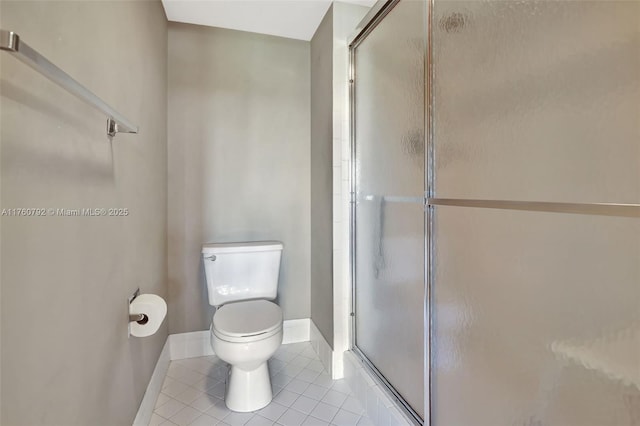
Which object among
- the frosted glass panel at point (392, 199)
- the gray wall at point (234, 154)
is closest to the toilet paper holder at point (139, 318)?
the gray wall at point (234, 154)

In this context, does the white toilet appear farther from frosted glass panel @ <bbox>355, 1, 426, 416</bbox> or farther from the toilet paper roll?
frosted glass panel @ <bbox>355, 1, 426, 416</bbox>

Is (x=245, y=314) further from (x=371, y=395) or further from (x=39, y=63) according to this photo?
(x=39, y=63)

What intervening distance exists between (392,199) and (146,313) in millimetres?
1121

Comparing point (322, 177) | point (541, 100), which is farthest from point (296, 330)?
point (541, 100)

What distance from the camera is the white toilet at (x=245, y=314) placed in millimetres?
1488

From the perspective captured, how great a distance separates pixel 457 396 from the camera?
1.03 metres

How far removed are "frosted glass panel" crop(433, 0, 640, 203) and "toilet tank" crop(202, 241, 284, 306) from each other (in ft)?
4.15

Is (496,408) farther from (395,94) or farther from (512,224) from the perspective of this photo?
(395,94)

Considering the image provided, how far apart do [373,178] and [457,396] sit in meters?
0.99

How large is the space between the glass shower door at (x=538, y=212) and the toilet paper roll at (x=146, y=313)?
107cm

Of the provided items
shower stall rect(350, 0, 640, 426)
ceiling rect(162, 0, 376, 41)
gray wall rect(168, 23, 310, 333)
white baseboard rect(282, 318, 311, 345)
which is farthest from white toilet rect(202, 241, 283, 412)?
ceiling rect(162, 0, 376, 41)

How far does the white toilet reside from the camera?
1.49 m

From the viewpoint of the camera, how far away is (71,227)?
776 millimetres

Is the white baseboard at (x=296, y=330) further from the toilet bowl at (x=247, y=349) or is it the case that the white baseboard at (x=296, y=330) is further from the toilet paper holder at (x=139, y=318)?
the toilet paper holder at (x=139, y=318)
